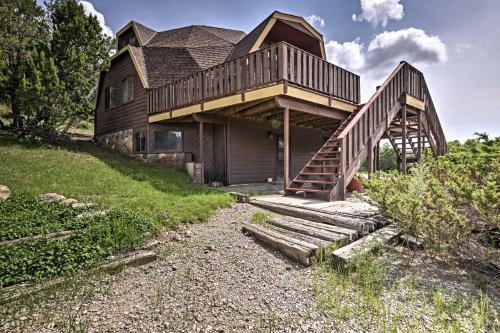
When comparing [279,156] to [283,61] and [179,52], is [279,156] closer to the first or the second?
[283,61]

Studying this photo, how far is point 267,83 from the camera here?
6.36m

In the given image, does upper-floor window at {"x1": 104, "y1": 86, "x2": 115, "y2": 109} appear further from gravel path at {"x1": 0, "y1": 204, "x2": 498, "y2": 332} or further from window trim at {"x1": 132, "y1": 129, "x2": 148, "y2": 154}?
gravel path at {"x1": 0, "y1": 204, "x2": 498, "y2": 332}

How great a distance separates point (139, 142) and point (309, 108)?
7.84m

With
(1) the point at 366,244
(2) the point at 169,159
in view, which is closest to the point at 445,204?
(1) the point at 366,244

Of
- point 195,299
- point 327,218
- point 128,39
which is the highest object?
point 128,39

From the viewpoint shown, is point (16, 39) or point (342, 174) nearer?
point (342, 174)

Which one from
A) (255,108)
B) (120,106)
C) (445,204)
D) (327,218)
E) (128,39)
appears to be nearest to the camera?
(445,204)

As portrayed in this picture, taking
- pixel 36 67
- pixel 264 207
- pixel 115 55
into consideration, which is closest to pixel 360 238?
pixel 264 207

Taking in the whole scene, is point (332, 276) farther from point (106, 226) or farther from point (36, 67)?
point (36, 67)

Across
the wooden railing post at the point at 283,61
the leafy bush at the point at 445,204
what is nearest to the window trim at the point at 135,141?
the wooden railing post at the point at 283,61

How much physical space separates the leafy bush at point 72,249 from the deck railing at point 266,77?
14.7 ft

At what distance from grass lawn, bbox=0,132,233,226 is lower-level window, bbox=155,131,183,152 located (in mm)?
1613

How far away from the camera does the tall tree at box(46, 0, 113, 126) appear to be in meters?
10.0

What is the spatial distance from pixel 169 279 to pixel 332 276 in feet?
6.24
